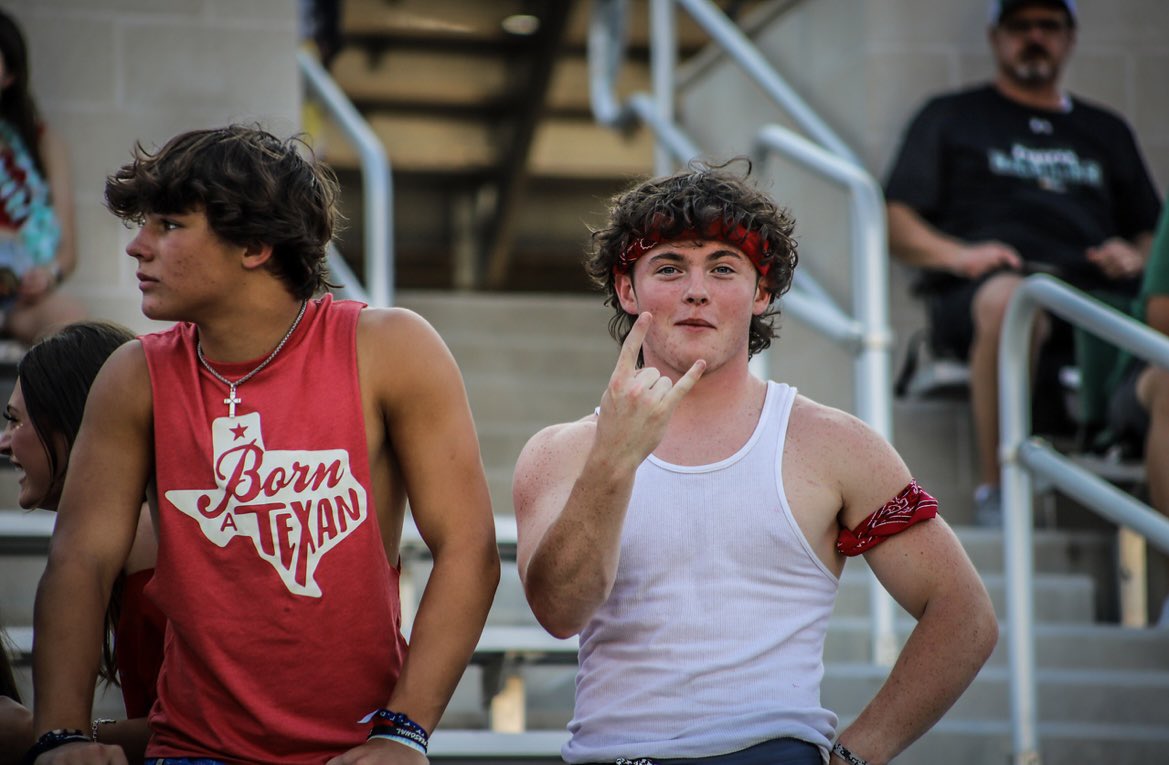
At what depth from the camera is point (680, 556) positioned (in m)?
2.20

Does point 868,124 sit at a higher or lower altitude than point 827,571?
Result: higher

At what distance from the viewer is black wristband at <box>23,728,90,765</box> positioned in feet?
6.63

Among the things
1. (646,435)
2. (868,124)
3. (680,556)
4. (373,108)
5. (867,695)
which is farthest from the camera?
(373,108)

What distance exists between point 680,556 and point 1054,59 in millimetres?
3683

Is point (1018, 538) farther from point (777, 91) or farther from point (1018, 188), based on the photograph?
point (777, 91)

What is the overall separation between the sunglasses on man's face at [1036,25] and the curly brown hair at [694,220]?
10.2 feet

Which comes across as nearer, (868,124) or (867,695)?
(867,695)

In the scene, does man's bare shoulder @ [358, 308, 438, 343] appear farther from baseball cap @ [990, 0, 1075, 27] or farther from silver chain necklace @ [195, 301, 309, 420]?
baseball cap @ [990, 0, 1075, 27]

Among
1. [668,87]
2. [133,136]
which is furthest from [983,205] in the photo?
[133,136]

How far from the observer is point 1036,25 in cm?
527

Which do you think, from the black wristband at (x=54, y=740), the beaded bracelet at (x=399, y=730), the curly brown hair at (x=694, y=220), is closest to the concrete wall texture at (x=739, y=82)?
the curly brown hair at (x=694, y=220)

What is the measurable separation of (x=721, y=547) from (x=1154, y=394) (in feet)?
7.16

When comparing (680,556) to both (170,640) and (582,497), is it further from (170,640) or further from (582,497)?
(170,640)

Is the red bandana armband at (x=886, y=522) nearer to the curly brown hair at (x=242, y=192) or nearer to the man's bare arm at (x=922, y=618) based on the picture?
the man's bare arm at (x=922, y=618)
